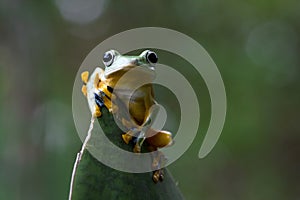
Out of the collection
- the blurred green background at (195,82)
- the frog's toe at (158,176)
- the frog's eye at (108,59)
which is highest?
the blurred green background at (195,82)

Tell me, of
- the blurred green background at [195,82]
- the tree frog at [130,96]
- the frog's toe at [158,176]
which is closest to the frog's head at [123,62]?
the tree frog at [130,96]

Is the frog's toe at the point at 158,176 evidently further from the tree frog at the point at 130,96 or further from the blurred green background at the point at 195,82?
the blurred green background at the point at 195,82

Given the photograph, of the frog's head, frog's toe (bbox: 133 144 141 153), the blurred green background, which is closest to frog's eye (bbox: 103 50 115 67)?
the frog's head

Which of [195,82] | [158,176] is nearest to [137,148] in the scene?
[158,176]

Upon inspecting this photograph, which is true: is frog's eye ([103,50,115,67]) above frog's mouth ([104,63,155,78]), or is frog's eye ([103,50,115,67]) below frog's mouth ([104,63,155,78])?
above

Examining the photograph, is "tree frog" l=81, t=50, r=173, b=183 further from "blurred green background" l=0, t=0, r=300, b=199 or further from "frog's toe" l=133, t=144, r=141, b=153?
"blurred green background" l=0, t=0, r=300, b=199

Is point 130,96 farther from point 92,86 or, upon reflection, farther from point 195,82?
point 195,82

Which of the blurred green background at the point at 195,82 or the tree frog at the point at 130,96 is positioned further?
the blurred green background at the point at 195,82
